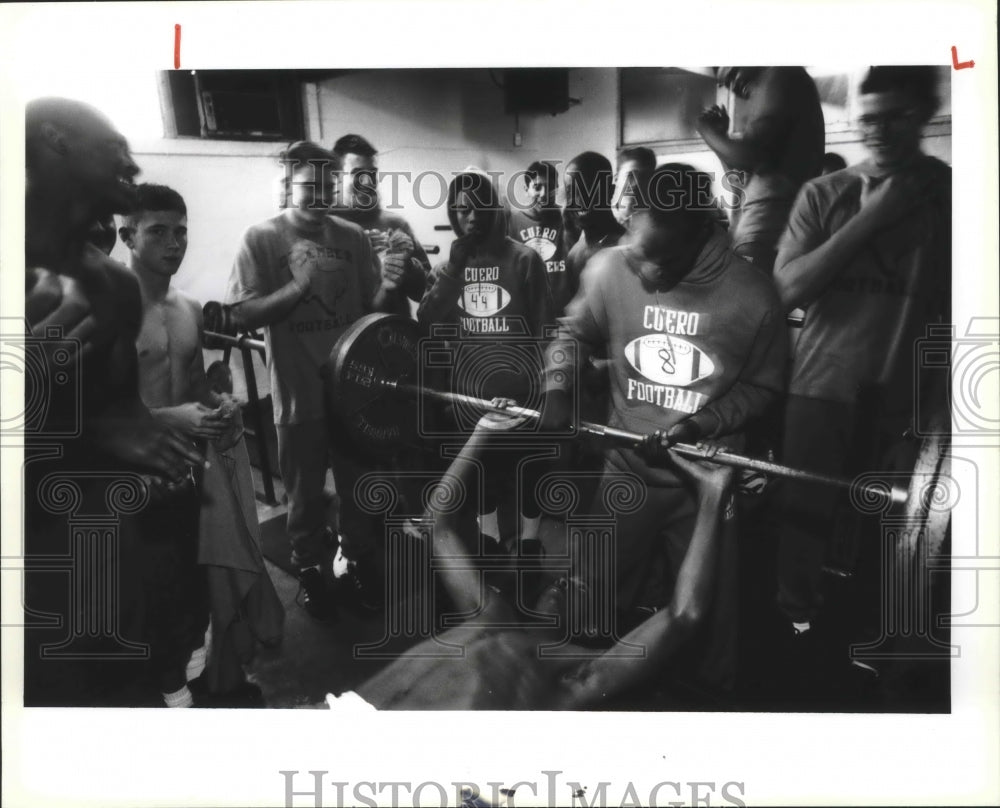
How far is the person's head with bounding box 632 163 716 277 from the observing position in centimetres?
208

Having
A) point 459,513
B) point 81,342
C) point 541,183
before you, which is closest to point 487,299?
point 541,183

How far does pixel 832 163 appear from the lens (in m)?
2.06

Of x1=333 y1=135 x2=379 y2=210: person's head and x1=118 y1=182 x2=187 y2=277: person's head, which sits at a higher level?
x1=333 y1=135 x2=379 y2=210: person's head

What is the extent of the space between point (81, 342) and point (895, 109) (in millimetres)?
2196

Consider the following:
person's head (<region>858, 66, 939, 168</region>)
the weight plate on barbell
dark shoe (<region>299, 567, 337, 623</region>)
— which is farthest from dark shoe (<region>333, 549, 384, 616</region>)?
person's head (<region>858, 66, 939, 168</region>)

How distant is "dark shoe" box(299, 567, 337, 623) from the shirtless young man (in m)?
0.21

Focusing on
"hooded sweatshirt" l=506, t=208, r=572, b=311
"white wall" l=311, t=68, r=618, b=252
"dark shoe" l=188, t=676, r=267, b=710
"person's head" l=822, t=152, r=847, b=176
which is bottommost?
"dark shoe" l=188, t=676, r=267, b=710

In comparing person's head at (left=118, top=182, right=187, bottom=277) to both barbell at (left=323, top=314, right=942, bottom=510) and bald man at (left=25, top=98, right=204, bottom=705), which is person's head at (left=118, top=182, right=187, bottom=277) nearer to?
bald man at (left=25, top=98, right=204, bottom=705)

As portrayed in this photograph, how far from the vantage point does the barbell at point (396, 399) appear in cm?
212

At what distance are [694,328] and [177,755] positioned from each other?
1.79 metres

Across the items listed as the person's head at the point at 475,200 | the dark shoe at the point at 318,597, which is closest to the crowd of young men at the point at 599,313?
the person's head at the point at 475,200

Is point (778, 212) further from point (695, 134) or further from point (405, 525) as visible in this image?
point (405, 525)

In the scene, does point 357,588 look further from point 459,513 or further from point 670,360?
point 670,360

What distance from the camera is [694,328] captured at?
6.88 feet
